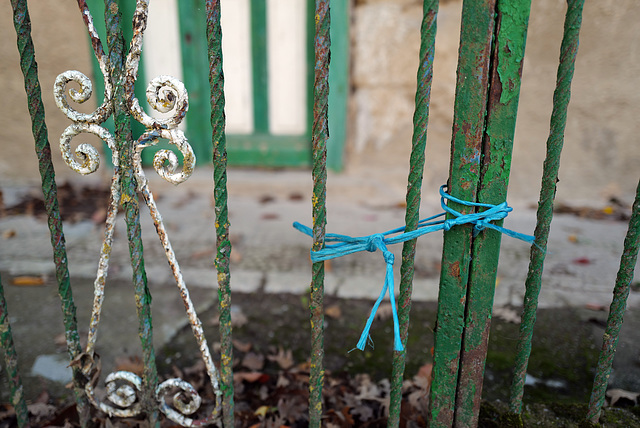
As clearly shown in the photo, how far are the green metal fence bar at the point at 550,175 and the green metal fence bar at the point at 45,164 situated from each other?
120 cm

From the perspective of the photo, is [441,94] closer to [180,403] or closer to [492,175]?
[492,175]

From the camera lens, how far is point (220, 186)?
1.09 metres

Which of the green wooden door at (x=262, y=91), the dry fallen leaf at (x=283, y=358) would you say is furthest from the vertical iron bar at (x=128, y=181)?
the green wooden door at (x=262, y=91)

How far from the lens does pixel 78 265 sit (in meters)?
2.80

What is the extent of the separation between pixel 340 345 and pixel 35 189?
3.64 metres

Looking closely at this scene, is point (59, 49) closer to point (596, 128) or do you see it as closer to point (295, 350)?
point (295, 350)

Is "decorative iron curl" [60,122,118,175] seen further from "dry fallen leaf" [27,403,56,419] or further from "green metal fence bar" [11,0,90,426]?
"dry fallen leaf" [27,403,56,419]

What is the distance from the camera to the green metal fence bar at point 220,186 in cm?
102

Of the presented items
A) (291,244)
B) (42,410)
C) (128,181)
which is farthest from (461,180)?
(291,244)

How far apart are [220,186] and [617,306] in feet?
3.41

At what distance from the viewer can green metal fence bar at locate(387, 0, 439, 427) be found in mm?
995

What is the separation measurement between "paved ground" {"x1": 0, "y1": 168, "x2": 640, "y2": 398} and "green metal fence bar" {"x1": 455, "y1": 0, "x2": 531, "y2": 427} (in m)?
1.22

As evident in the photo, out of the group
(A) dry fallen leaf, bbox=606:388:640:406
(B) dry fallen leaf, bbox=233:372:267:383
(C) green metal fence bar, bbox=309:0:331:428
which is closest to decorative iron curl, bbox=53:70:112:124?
(C) green metal fence bar, bbox=309:0:331:428

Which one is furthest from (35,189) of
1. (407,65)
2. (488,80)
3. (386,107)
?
(488,80)
